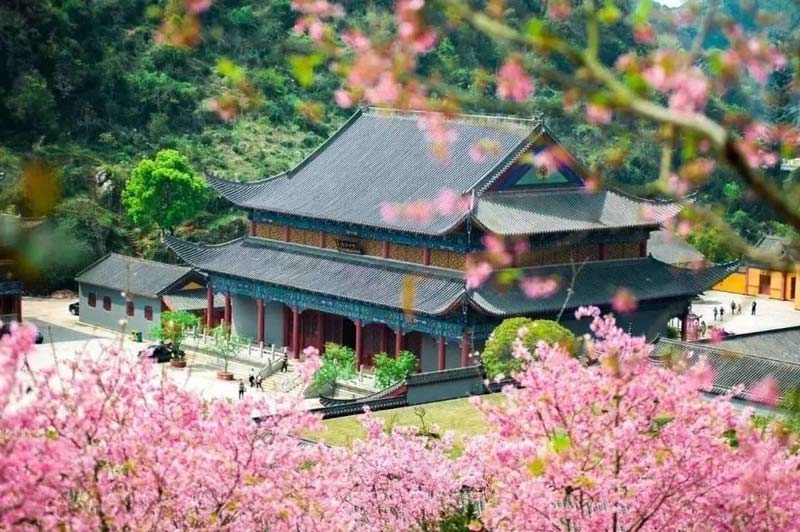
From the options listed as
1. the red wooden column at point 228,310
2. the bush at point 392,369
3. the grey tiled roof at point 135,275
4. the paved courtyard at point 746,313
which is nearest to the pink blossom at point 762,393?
the bush at point 392,369

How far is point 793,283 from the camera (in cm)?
6494

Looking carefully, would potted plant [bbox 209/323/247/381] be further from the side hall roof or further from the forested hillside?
the forested hillside

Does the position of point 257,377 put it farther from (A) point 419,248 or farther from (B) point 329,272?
(A) point 419,248

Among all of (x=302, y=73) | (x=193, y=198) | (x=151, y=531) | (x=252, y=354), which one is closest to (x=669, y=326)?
(x=252, y=354)

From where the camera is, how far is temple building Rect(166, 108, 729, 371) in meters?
44.8

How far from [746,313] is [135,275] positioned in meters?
22.5

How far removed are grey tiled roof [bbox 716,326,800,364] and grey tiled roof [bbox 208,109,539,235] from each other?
8197 millimetres

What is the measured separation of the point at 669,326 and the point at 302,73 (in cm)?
4621

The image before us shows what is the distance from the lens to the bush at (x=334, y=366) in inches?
1699

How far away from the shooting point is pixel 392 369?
42562 mm

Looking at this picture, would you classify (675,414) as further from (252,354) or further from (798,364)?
(252,354)

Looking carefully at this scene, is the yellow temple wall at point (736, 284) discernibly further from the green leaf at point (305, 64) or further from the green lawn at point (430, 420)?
the green leaf at point (305, 64)

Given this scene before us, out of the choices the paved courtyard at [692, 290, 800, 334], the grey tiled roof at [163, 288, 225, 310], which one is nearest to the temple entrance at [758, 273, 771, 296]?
the paved courtyard at [692, 290, 800, 334]

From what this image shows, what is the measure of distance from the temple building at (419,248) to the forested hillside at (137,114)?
1315 cm
